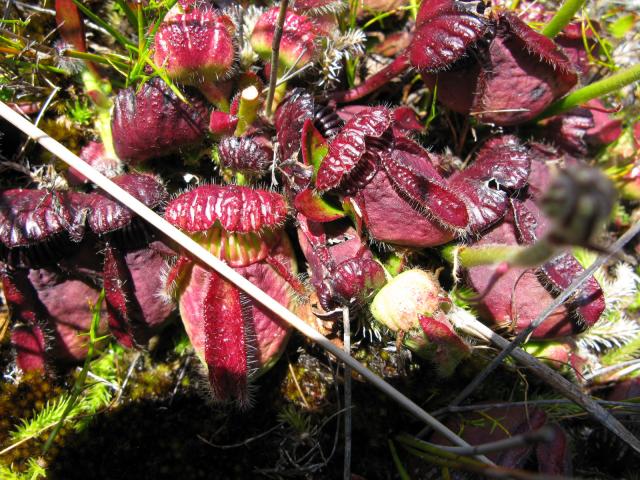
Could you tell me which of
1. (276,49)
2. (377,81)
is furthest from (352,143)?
(377,81)

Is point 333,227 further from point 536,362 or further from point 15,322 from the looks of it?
point 15,322

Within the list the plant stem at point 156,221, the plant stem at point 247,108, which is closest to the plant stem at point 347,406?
the plant stem at point 156,221

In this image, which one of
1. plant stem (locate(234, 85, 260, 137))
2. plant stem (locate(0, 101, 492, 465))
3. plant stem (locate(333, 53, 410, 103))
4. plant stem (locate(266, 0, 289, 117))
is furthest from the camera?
plant stem (locate(333, 53, 410, 103))

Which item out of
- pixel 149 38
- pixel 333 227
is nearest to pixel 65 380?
pixel 333 227

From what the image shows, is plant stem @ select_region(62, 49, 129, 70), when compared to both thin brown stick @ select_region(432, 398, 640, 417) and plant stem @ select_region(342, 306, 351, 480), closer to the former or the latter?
plant stem @ select_region(342, 306, 351, 480)

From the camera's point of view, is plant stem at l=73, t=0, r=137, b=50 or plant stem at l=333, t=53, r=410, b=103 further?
plant stem at l=333, t=53, r=410, b=103

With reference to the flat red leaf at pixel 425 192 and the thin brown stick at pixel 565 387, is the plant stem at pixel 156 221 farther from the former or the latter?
the flat red leaf at pixel 425 192

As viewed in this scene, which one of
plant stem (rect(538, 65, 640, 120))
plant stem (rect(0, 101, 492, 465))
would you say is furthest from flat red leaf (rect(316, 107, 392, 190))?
plant stem (rect(538, 65, 640, 120))
